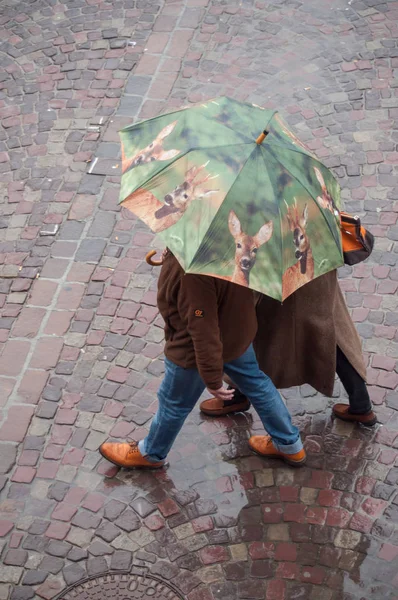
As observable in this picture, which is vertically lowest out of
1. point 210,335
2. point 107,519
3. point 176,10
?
point 107,519

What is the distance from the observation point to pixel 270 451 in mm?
5344

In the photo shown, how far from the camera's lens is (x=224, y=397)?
443 centimetres

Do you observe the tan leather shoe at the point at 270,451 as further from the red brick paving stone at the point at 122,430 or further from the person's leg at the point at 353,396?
the red brick paving stone at the point at 122,430

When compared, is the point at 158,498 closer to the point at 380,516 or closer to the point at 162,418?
the point at 162,418

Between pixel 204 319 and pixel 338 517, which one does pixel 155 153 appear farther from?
pixel 338 517

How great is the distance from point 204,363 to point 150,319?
6.73 feet

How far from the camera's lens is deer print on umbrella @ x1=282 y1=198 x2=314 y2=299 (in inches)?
154

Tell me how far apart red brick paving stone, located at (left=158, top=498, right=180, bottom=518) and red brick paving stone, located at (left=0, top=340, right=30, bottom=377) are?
58.4 inches

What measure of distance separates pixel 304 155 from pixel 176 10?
5.29 m

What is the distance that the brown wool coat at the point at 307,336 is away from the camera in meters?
4.59

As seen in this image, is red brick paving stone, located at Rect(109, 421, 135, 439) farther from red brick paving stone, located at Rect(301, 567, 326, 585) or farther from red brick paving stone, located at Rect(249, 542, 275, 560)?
red brick paving stone, located at Rect(301, 567, 326, 585)

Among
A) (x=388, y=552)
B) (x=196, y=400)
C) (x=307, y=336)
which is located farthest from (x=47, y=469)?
(x=388, y=552)

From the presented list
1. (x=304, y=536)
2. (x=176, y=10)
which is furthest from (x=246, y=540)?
(x=176, y=10)

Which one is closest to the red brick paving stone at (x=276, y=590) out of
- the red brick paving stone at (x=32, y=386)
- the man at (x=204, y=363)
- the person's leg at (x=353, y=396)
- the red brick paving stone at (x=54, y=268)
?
the man at (x=204, y=363)
